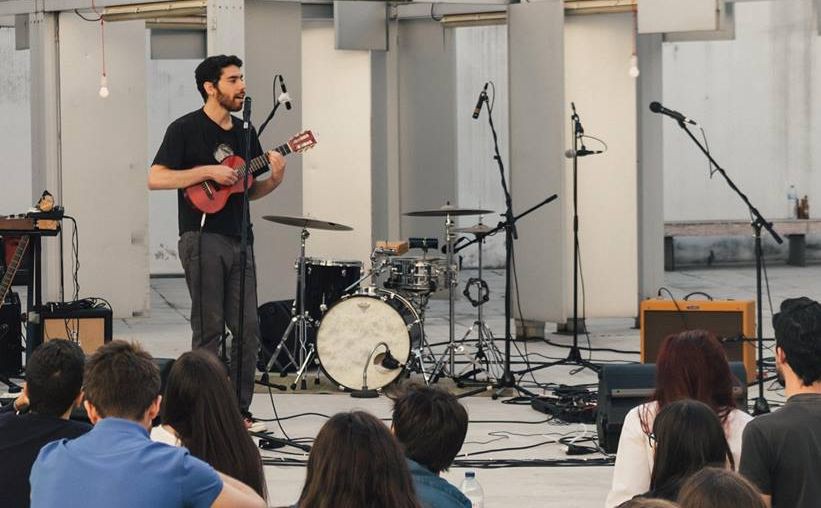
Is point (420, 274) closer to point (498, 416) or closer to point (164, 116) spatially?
point (498, 416)

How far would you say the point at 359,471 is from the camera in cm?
313

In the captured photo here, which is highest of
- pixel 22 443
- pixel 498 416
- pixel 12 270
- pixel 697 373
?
pixel 12 270

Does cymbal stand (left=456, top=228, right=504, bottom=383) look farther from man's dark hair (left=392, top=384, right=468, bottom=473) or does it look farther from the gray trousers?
man's dark hair (left=392, top=384, right=468, bottom=473)

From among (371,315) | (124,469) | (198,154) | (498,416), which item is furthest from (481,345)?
(124,469)

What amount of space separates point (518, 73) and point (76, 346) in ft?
26.7

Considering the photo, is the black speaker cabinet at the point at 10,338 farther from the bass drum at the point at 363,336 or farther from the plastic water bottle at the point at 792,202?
the plastic water bottle at the point at 792,202

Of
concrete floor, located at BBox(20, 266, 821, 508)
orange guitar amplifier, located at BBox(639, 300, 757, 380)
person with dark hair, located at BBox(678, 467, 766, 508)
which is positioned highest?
person with dark hair, located at BBox(678, 467, 766, 508)

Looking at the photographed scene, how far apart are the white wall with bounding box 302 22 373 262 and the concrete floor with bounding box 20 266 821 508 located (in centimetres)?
138

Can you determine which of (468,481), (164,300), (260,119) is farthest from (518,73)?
(468,481)

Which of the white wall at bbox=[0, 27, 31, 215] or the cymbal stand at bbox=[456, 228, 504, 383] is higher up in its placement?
the white wall at bbox=[0, 27, 31, 215]

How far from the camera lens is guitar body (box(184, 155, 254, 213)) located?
7.74 m

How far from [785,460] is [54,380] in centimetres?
202

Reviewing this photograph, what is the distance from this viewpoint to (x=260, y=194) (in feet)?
26.0

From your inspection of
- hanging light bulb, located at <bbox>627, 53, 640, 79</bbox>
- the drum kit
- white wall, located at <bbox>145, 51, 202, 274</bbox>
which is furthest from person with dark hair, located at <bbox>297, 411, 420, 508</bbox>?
white wall, located at <bbox>145, 51, 202, 274</bbox>
